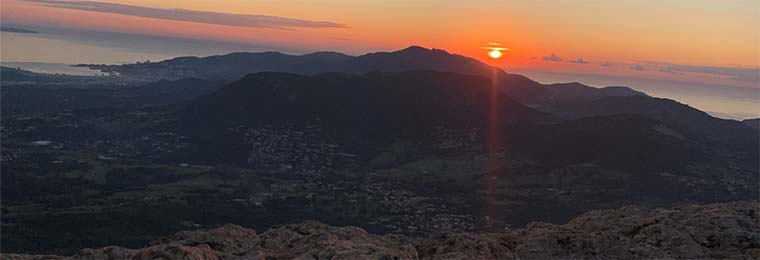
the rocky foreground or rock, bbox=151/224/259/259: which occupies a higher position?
the rocky foreground

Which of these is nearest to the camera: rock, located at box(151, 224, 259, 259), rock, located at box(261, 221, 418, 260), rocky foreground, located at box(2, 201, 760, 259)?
rock, located at box(261, 221, 418, 260)

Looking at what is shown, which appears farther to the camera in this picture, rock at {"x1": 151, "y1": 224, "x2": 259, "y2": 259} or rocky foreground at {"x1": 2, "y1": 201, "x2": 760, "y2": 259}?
rock at {"x1": 151, "y1": 224, "x2": 259, "y2": 259}

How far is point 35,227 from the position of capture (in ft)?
410

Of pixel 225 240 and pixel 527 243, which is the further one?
pixel 225 240

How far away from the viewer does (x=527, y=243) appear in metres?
31.0

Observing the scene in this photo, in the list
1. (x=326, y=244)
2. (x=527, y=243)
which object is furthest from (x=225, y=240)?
(x=527, y=243)

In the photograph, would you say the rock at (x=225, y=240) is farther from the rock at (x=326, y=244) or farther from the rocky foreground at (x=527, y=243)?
the rock at (x=326, y=244)

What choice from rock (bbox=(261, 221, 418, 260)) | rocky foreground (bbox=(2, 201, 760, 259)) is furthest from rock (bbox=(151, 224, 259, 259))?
rock (bbox=(261, 221, 418, 260))

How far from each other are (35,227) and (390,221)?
78.6 meters

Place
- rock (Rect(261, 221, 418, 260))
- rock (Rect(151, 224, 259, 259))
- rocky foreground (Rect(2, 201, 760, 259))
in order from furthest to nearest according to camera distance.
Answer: rock (Rect(151, 224, 259, 259)) < rocky foreground (Rect(2, 201, 760, 259)) < rock (Rect(261, 221, 418, 260))

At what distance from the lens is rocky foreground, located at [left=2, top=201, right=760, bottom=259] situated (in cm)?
2730

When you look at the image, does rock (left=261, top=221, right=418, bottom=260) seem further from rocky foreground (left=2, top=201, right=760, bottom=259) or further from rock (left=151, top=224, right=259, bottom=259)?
rock (left=151, top=224, right=259, bottom=259)

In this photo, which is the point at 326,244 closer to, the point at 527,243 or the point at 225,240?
the point at 225,240

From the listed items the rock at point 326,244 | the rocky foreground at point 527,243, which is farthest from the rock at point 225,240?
the rock at point 326,244
